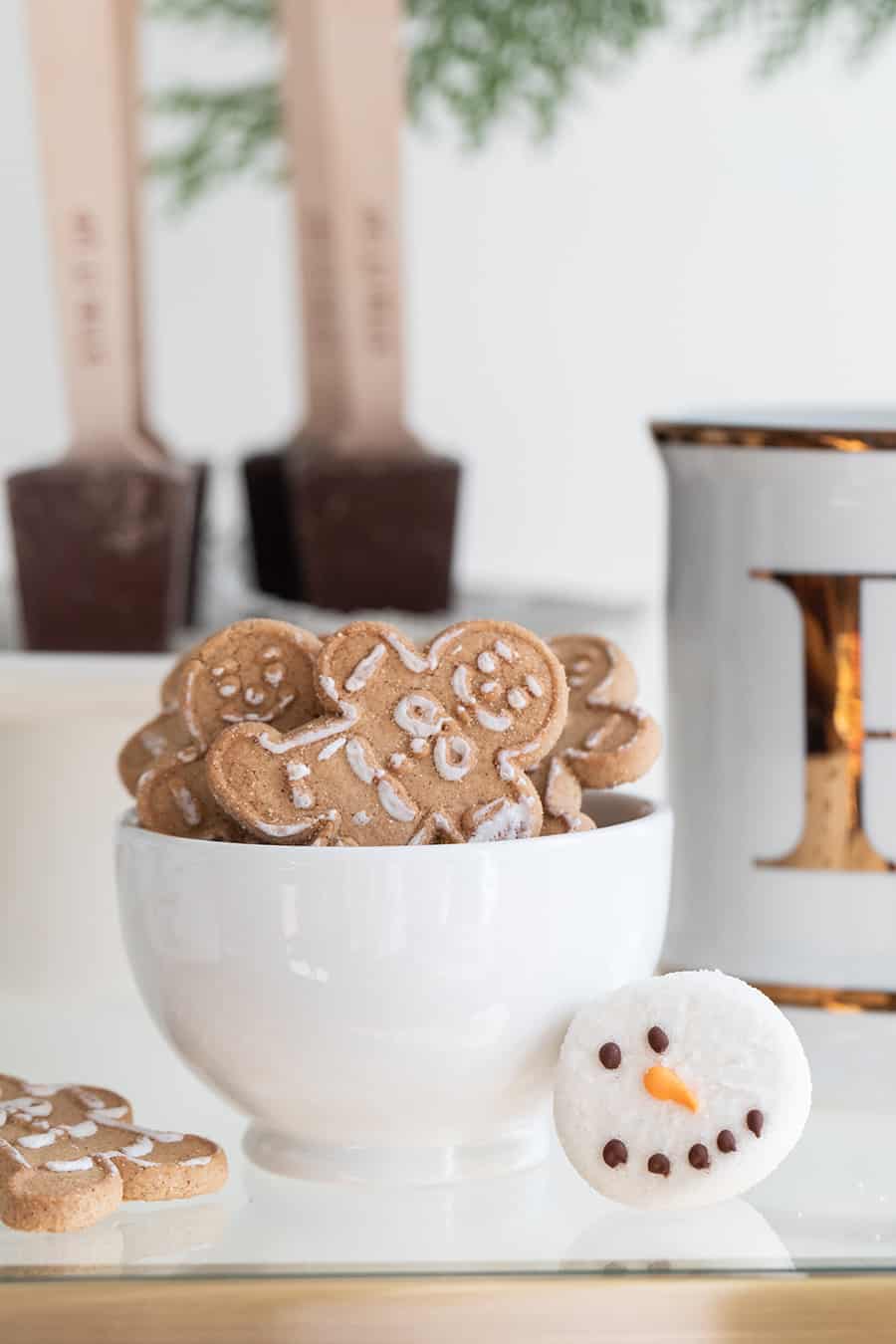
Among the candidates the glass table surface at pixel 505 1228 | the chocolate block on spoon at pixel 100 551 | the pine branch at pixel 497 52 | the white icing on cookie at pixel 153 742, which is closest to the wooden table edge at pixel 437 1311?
the glass table surface at pixel 505 1228

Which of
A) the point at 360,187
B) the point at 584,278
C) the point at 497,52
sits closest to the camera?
the point at 360,187

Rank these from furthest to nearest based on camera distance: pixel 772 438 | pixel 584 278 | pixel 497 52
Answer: pixel 584 278, pixel 497 52, pixel 772 438

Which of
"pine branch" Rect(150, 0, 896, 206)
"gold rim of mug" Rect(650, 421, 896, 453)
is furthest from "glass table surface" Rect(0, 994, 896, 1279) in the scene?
"pine branch" Rect(150, 0, 896, 206)

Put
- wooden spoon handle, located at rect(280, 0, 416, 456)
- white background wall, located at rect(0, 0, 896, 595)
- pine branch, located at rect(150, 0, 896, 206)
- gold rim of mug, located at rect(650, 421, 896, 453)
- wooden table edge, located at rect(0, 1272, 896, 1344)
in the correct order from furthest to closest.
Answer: white background wall, located at rect(0, 0, 896, 595), pine branch, located at rect(150, 0, 896, 206), wooden spoon handle, located at rect(280, 0, 416, 456), gold rim of mug, located at rect(650, 421, 896, 453), wooden table edge, located at rect(0, 1272, 896, 1344)

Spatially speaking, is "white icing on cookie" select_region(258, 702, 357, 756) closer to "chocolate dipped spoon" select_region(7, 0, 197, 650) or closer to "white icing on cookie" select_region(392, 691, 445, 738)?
"white icing on cookie" select_region(392, 691, 445, 738)

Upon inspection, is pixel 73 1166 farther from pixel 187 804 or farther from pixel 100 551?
pixel 100 551

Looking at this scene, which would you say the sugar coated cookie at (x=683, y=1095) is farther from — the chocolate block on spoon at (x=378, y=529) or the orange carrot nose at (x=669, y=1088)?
the chocolate block on spoon at (x=378, y=529)

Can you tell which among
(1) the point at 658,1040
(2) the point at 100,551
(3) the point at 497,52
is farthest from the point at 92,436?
(3) the point at 497,52
